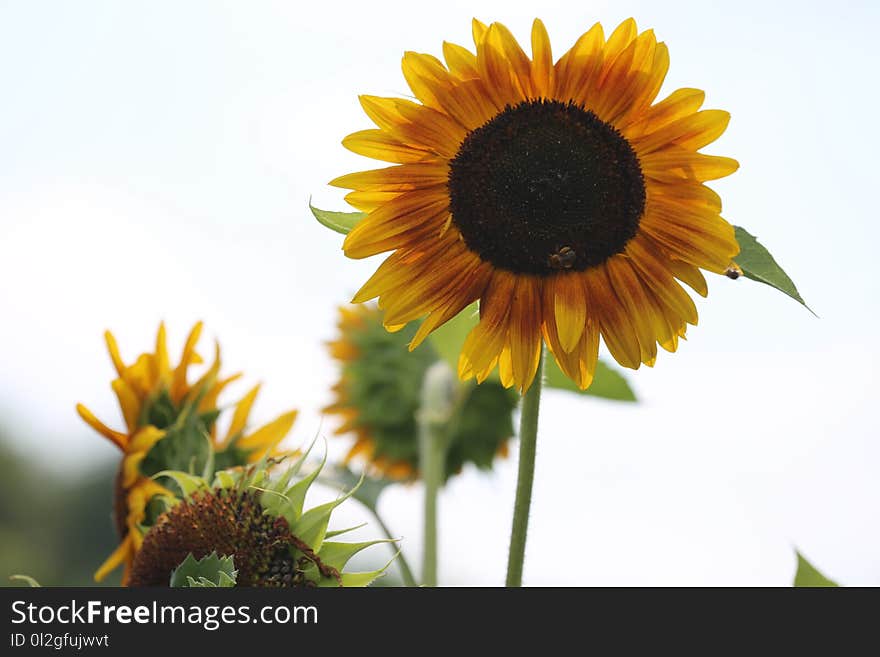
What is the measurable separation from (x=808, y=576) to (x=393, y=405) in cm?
108

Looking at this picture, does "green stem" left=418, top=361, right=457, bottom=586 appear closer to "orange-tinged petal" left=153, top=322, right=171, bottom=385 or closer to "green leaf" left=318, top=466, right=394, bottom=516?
"green leaf" left=318, top=466, right=394, bottom=516

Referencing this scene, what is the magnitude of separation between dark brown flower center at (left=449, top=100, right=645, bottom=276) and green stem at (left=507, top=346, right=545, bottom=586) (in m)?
0.13

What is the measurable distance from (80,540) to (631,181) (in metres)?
20.1

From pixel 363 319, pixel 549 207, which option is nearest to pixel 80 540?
pixel 363 319

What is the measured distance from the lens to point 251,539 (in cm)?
101

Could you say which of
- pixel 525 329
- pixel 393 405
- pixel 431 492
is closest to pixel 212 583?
pixel 525 329

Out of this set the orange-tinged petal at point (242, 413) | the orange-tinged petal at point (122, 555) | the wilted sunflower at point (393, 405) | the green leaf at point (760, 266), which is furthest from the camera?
the wilted sunflower at point (393, 405)

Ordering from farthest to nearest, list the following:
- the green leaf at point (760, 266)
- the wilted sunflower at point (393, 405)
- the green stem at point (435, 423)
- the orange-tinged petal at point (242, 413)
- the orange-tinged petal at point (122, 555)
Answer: the wilted sunflower at point (393, 405)
the green stem at point (435, 423)
the orange-tinged petal at point (242, 413)
the orange-tinged petal at point (122, 555)
the green leaf at point (760, 266)

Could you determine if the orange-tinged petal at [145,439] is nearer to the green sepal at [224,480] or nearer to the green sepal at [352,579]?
the green sepal at [224,480]

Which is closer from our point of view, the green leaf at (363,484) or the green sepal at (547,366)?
the green sepal at (547,366)

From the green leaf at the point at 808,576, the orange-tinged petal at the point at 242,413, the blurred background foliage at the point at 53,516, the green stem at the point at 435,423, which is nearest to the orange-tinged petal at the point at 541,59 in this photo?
the green leaf at the point at 808,576

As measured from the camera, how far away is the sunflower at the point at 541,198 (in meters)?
0.92

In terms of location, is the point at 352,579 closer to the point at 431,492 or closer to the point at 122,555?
the point at 122,555

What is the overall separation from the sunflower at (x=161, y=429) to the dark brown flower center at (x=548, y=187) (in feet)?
1.52
